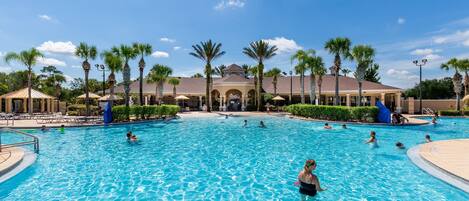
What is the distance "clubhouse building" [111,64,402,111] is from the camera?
42.3 metres

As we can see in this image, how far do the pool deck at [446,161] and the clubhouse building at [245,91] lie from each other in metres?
29.3

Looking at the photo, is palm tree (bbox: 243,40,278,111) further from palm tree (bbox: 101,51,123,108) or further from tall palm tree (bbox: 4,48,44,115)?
tall palm tree (bbox: 4,48,44,115)

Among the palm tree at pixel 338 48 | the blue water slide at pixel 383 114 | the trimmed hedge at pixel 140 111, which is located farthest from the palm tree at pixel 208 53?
the blue water slide at pixel 383 114

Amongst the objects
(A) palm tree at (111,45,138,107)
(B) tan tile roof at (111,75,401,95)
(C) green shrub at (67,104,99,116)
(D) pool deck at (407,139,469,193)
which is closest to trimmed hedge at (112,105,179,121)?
(A) palm tree at (111,45,138,107)

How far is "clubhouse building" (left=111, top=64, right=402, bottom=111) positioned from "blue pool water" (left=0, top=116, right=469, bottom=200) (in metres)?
28.9

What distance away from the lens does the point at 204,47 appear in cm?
4128

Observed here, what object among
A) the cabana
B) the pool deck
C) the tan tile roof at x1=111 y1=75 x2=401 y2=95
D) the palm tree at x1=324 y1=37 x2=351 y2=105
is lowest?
the pool deck

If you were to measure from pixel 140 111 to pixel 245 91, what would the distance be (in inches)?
844

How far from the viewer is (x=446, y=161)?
30.1ft

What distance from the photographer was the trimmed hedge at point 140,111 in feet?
80.2

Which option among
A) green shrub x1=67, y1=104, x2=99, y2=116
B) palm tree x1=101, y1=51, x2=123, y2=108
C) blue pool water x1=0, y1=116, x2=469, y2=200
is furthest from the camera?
green shrub x1=67, y1=104, x2=99, y2=116

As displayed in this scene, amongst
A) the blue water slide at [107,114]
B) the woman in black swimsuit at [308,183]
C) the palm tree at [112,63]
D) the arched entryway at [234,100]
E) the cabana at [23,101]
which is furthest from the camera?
the arched entryway at [234,100]

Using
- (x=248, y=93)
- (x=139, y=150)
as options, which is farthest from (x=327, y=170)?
(x=248, y=93)

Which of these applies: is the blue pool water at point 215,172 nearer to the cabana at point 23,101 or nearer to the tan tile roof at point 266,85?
the cabana at point 23,101
